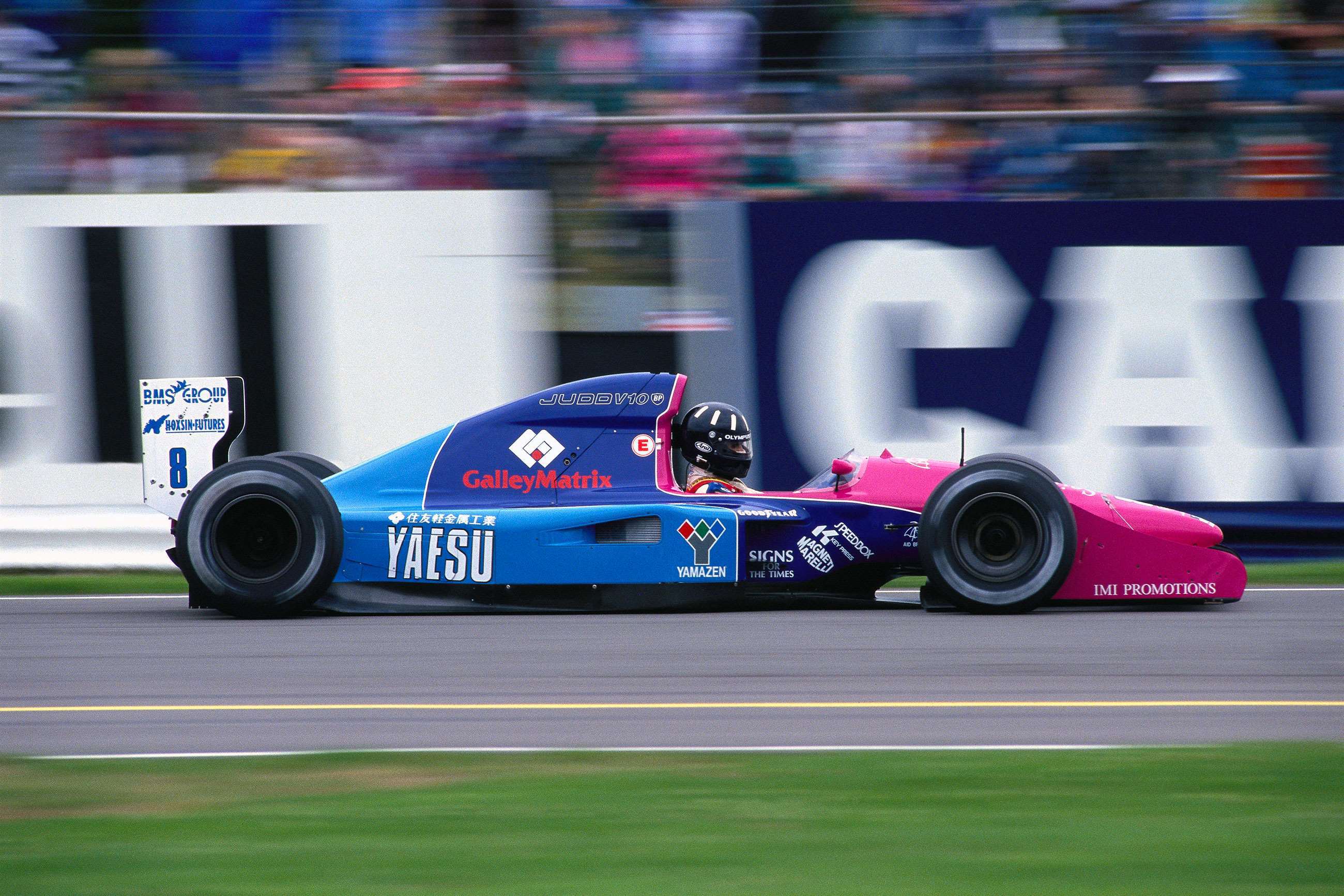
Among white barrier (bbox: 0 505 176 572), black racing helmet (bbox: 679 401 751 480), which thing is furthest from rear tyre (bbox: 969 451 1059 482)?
white barrier (bbox: 0 505 176 572)

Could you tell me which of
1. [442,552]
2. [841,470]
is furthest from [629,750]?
[841,470]

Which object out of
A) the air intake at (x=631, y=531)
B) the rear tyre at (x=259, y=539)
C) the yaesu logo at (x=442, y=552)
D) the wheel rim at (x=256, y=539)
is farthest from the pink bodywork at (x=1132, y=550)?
the wheel rim at (x=256, y=539)

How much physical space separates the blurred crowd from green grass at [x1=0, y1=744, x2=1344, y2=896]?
19.9ft

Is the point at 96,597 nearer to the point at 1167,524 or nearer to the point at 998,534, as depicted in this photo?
the point at 998,534

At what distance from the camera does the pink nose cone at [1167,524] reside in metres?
7.55

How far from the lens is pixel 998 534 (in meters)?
7.56

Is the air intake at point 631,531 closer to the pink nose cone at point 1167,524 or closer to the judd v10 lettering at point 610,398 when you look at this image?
the judd v10 lettering at point 610,398

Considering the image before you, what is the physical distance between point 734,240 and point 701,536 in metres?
2.97

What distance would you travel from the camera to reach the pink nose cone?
7555 millimetres

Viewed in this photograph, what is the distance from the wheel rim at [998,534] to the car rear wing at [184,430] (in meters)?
3.53

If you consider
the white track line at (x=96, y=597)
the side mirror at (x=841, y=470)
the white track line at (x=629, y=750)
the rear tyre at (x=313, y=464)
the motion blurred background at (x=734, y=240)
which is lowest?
the white track line at (x=96, y=597)

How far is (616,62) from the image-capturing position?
10.5 meters

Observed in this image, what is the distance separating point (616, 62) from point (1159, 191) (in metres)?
3.55

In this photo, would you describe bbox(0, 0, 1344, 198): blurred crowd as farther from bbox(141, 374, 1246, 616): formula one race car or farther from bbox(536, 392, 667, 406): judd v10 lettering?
bbox(141, 374, 1246, 616): formula one race car
